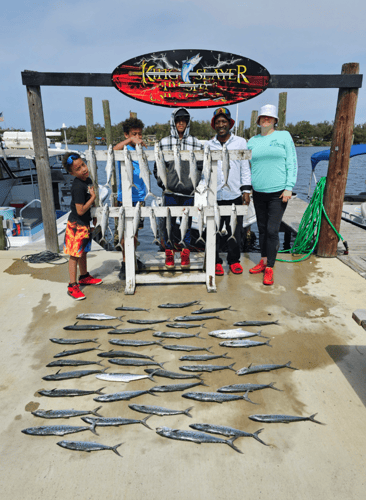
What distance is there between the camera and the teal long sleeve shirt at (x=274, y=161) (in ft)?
15.4

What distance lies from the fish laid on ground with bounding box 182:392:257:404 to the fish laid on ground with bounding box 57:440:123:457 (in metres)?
0.69

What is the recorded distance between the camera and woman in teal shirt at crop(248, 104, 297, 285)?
470cm

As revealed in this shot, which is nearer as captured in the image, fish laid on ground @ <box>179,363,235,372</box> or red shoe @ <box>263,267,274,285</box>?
fish laid on ground @ <box>179,363,235,372</box>

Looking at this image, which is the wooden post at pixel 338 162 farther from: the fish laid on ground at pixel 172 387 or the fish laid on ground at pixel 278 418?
the fish laid on ground at pixel 172 387

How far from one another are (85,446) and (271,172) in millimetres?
4102

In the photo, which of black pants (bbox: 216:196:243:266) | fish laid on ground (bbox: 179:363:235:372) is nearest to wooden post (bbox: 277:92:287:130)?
black pants (bbox: 216:196:243:266)

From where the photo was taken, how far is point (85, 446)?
7.41 feet

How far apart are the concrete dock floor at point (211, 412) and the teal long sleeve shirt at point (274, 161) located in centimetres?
167

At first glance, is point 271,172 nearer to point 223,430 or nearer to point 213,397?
point 213,397

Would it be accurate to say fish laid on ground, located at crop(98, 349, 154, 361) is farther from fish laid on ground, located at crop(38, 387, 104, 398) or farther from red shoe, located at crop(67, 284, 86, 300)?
red shoe, located at crop(67, 284, 86, 300)

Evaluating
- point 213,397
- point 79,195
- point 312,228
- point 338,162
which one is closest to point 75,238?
point 79,195

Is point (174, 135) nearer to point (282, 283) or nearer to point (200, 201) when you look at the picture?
point (200, 201)

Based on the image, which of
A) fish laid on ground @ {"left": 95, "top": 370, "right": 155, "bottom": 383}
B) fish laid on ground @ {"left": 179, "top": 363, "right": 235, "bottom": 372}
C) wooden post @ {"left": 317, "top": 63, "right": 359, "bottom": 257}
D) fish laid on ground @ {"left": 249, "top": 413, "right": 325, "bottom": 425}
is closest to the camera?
fish laid on ground @ {"left": 249, "top": 413, "right": 325, "bottom": 425}

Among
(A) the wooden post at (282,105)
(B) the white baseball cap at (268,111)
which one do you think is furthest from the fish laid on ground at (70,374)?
(A) the wooden post at (282,105)
